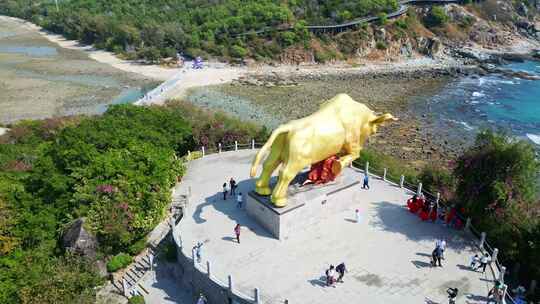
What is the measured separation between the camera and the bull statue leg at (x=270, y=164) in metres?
23.5

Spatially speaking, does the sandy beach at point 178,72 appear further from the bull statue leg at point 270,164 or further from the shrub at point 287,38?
the bull statue leg at point 270,164

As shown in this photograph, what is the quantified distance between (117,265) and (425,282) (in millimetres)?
14618

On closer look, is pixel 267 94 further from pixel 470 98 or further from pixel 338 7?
pixel 338 7

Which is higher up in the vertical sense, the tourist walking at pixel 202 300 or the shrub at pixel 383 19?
the shrub at pixel 383 19

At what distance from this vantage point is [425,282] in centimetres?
2067

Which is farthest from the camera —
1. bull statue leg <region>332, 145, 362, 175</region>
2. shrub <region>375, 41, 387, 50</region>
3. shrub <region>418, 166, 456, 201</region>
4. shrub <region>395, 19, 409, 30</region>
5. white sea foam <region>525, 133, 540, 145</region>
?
shrub <region>395, 19, 409, 30</region>

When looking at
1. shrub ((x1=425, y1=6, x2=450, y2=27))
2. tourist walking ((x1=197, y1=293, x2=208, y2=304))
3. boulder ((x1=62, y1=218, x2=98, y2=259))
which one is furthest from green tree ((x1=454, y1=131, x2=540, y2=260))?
shrub ((x1=425, y1=6, x2=450, y2=27))

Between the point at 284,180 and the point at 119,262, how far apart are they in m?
9.23

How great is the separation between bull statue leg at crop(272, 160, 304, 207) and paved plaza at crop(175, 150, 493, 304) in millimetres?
2016

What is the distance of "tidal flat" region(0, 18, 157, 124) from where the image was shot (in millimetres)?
58750

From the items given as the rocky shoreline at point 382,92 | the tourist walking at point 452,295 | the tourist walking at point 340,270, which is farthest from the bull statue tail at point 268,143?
the rocky shoreline at point 382,92

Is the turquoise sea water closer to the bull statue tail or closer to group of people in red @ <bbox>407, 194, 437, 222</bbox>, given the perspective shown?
group of people in red @ <bbox>407, 194, 437, 222</bbox>

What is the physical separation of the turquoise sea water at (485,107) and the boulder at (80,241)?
1553 inches

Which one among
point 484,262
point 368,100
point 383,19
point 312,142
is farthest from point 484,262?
point 383,19
